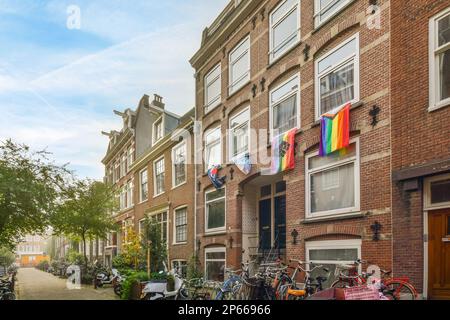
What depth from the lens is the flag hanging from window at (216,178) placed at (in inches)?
629

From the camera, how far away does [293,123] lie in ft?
40.7

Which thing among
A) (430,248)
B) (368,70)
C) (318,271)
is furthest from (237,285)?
(368,70)

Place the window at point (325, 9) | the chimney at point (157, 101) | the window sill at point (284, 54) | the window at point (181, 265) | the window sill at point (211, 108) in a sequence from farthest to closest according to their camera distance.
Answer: the chimney at point (157, 101) < the window at point (181, 265) < the window sill at point (211, 108) < the window sill at point (284, 54) < the window at point (325, 9)

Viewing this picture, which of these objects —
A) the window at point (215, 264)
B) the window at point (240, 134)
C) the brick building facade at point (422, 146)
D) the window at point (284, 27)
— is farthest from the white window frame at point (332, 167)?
the window at point (215, 264)

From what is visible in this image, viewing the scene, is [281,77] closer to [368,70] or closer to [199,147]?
[368,70]

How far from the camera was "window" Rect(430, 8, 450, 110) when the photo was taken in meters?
7.91

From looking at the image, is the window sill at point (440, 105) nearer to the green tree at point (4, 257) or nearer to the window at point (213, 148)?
the window at point (213, 148)

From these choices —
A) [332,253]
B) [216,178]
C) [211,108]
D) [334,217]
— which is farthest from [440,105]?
[211,108]

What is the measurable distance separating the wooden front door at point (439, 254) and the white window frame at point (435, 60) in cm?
216

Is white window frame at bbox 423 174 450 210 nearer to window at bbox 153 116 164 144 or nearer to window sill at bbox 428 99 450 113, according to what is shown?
window sill at bbox 428 99 450 113

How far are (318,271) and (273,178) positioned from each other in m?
4.11

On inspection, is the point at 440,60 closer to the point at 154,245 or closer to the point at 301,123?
the point at 301,123

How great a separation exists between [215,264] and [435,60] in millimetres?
11293

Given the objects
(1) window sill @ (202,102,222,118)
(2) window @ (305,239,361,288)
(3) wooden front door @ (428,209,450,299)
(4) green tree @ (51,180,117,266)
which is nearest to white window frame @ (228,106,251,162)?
(1) window sill @ (202,102,222,118)
